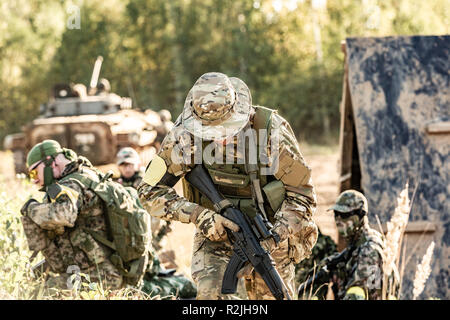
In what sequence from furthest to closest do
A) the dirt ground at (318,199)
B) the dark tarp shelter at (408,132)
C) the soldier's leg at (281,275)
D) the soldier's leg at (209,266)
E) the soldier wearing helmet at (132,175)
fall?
the dirt ground at (318,199)
the soldier wearing helmet at (132,175)
the dark tarp shelter at (408,132)
the soldier's leg at (281,275)
the soldier's leg at (209,266)

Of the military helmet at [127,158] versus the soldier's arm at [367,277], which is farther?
the military helmet at [127,158]

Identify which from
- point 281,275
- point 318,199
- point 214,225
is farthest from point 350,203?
point 318,199

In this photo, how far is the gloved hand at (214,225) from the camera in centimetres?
398

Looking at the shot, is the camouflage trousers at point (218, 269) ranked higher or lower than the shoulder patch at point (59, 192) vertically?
lower

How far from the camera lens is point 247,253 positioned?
155 inches

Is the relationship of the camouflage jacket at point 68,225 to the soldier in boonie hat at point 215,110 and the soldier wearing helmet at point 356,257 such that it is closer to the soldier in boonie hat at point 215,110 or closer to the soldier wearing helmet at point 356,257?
the soldier in boonie hat at point 215,110

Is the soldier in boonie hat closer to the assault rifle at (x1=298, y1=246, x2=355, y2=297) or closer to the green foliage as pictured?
the assault rifle at (x1=298, y1=246, x2=355, y2=297)

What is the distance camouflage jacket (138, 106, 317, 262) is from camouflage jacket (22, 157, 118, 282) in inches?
39.9

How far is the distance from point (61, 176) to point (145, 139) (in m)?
9.02

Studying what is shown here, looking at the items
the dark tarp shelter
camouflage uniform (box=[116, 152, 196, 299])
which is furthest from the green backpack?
the dark tarp shelter

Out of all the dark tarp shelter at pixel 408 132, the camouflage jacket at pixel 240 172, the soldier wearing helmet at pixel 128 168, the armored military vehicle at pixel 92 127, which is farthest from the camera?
the armored military vehicle at pixel 92 127

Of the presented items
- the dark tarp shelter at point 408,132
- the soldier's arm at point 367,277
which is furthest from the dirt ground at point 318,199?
the soldier's arm at point 367,277

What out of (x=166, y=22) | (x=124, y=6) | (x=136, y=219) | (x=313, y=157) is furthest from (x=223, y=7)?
(x=136, y=219)

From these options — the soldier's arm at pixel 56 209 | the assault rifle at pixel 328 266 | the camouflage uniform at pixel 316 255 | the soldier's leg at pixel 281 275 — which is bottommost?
the camouflage uniform at pixel 316 255
